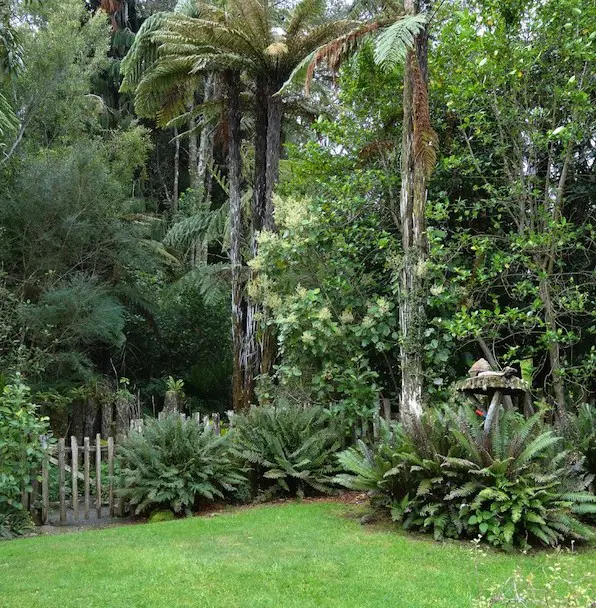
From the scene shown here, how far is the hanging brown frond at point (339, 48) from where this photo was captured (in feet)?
31.1

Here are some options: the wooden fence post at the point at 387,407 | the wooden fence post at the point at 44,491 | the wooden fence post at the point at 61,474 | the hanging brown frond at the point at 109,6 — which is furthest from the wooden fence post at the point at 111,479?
the hanging brown frond at the point at 109,6

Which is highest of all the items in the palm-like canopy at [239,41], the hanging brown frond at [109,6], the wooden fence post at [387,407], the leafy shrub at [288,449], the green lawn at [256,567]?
the hanging brown frond at [109,6]

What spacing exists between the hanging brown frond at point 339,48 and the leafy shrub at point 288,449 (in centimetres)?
480

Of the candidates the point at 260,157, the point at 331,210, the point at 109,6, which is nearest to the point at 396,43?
the point at 331,210

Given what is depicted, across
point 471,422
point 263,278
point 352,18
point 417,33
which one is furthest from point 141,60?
point 471,422

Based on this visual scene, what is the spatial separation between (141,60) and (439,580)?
13018 mm

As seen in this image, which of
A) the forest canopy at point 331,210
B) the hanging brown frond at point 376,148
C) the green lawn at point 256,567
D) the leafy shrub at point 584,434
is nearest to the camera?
the green lawn at point 256,567

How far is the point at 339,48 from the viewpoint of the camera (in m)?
9.49

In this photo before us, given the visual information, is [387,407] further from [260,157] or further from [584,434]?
[260,157]

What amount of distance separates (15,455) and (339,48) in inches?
280

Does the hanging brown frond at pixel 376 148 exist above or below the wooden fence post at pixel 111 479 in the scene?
above

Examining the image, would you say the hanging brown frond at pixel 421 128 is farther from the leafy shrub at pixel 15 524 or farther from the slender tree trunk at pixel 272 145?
the leafy shrub at pixel 15 524

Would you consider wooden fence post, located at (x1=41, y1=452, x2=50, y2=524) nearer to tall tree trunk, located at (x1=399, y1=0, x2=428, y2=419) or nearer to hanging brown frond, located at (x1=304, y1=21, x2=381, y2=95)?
tall tree trunk, located at (x1=399, y1=0, x2=428, y2=419)

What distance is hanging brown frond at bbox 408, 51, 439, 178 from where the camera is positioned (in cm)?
889
